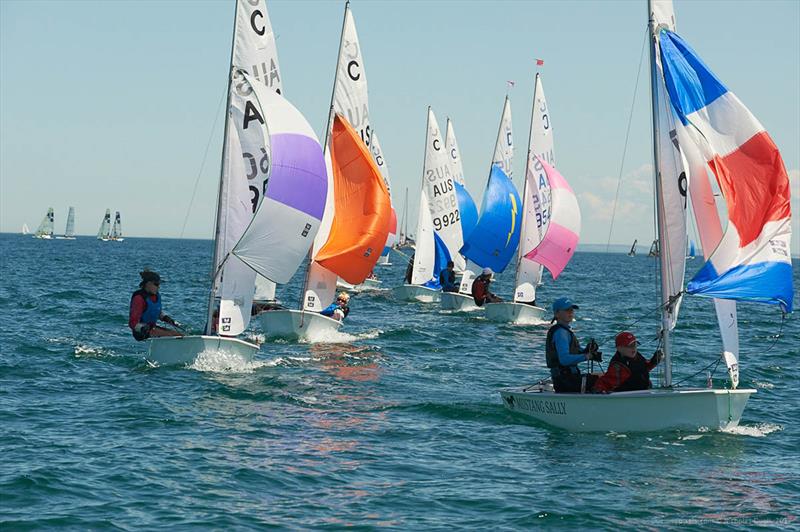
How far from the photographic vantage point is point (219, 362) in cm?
1884

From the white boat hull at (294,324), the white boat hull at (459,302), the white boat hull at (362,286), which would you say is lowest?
the white boat hull at (294,324)

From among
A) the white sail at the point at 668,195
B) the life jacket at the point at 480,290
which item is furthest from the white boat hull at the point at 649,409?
the life jacket at the point at 480,290

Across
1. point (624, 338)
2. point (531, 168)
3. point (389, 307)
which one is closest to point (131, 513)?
point (624, 338)

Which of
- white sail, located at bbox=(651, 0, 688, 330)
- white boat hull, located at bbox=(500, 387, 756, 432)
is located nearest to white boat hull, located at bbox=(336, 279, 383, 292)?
white boat hull, located at bbox=(500, 387, 756, 432)

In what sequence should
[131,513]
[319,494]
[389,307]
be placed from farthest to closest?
[389,307] < [319,494] < [131,513]

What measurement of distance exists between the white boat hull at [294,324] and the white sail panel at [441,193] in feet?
55.1

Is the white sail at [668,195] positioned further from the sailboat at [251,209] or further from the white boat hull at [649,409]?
the sailboat at [251,209]

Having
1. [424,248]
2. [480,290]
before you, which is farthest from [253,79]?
[424,248]

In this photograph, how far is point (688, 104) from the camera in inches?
550

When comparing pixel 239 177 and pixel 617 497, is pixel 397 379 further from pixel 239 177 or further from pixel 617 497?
pixel 617 497

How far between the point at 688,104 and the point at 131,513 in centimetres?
900

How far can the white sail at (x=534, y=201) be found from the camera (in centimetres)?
3294

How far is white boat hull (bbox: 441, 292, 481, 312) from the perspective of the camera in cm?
3659

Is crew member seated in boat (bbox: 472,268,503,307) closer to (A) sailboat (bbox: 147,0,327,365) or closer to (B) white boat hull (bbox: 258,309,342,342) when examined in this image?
(B) white boat hull (bbox: 258,309,342,342)
